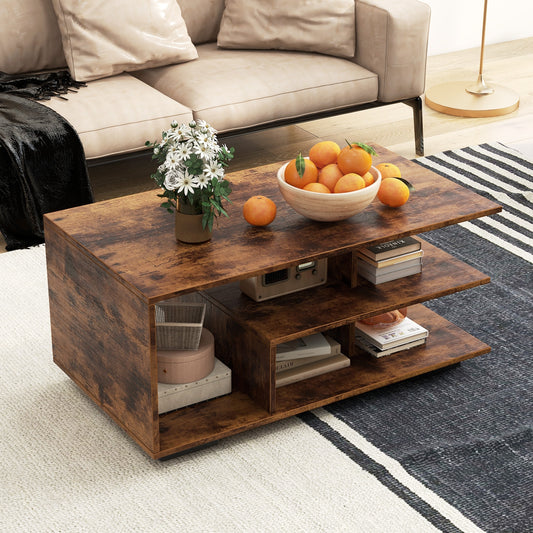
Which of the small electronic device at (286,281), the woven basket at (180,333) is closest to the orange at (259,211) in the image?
the small electronic device at (286,281)

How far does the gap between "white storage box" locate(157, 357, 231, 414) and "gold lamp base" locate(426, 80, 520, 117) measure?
2.45 meters

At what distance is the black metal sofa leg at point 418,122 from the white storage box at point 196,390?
1.91 m

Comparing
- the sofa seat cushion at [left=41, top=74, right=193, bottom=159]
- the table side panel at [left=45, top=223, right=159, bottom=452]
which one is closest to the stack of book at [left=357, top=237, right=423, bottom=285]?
the table side panel at [left=45, top=223, right=159, bottom=452]

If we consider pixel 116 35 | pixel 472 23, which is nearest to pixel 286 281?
pixel 116 35

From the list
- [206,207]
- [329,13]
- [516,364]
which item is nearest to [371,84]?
[329,13]

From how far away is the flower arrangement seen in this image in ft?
6.79

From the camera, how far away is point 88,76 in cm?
346

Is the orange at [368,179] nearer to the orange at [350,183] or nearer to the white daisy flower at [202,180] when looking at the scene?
the orange at [350,183]

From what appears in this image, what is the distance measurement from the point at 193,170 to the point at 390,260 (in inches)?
23.6

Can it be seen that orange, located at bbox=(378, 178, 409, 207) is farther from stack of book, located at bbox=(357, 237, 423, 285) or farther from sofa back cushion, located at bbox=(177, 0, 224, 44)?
sofa back cushion, located at bbox=(177, 0, 224, 44)

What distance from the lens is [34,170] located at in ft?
10.3

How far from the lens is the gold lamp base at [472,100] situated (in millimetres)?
4324

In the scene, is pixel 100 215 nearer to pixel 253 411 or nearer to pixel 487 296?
pixel 253 411

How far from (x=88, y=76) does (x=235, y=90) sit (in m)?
0.54
